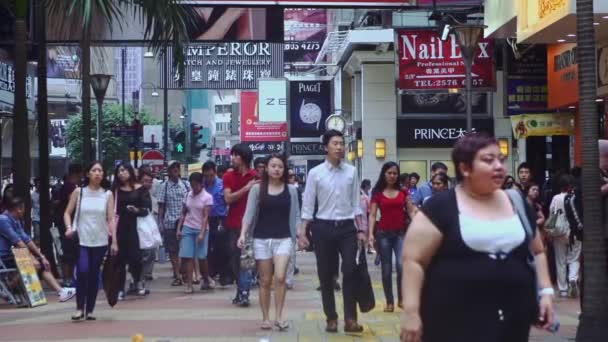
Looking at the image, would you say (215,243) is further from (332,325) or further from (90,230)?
(332,325)

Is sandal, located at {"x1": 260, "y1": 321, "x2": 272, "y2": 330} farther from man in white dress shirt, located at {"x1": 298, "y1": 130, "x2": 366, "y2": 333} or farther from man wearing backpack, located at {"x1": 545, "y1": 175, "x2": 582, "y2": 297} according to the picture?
man wearing backpack, located at {"x1": 545, "y1": 175, "x2": 582, "y2": 297}

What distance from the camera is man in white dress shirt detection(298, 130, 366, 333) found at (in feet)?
36.2

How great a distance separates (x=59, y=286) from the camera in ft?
52.1

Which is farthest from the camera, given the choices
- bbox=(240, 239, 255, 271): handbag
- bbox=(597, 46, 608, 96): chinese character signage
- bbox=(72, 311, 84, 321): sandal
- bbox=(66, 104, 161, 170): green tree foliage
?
bbox=(66, 104, 161, 170): green tree foliage

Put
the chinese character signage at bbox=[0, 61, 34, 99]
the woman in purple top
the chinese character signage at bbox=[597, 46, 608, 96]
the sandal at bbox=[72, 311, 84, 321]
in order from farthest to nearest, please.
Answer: the chinese character signage at bbox=[0, 61, 34, 99] < the chinese character signage at bbox=[597, 46, 608, 96] < the woman in purple top < the sandal at bbox=[72, 311, 84, 321]

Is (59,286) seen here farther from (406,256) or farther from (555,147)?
(555,147)

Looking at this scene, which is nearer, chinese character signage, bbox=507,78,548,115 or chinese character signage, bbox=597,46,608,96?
chinese character signage, bbox=597,46,608,96

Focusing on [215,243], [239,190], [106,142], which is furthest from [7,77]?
[106,142]

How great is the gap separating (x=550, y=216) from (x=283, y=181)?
17.2ft

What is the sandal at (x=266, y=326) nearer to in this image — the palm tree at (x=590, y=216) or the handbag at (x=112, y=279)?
the handbag at (x=112, y=279)

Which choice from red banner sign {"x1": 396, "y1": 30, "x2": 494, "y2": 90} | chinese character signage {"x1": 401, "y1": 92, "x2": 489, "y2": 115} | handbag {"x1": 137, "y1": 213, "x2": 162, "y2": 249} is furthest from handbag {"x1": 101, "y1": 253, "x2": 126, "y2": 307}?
chinese character signage {"x1": 401, "y1": 92, "x2": 489, "y2": 115}

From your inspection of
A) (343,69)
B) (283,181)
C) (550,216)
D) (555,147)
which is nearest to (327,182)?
(283,181)

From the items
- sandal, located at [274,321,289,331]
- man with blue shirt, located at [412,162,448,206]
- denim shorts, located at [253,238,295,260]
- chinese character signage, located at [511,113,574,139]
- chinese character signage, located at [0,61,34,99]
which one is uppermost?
chinese character signage, located at [0,61,34,99]

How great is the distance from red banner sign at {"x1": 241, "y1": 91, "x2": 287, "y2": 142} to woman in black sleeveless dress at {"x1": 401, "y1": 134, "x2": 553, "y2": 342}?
40.8m
